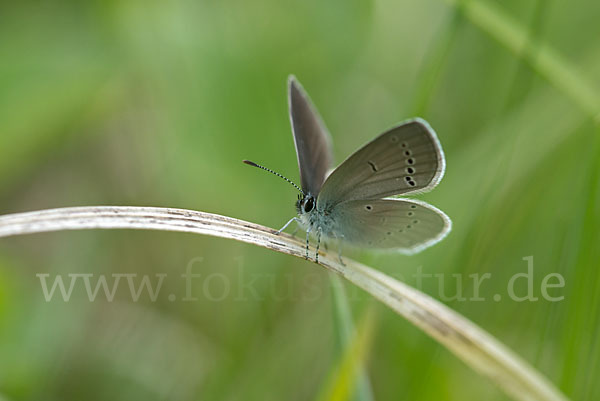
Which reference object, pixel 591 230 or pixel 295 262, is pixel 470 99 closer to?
pixel 295 262

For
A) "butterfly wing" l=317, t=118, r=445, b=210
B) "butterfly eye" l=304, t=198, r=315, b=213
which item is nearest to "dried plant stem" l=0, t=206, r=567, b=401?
"butterfly wing" l=317, t=118, r=445, b=210

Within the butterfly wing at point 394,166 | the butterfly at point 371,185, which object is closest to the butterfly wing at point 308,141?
the butterfly at point 371,185

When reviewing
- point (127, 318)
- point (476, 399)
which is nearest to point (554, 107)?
point (476, 399)

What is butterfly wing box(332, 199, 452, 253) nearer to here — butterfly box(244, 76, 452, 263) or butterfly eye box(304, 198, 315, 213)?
butterfly box(244, 76, 452, 263)

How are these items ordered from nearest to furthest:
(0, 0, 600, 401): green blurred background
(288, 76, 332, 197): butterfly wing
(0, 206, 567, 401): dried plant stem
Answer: (0, 206, 567, 401): dried plant stem
(288, 76, 332, 197): butterfly wing
(0, 0, 600, 401): green blurred background

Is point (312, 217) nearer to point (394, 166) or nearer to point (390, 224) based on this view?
point (390, 224)

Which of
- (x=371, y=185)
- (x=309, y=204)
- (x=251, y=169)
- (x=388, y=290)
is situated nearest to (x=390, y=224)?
(x=371, y=185)
